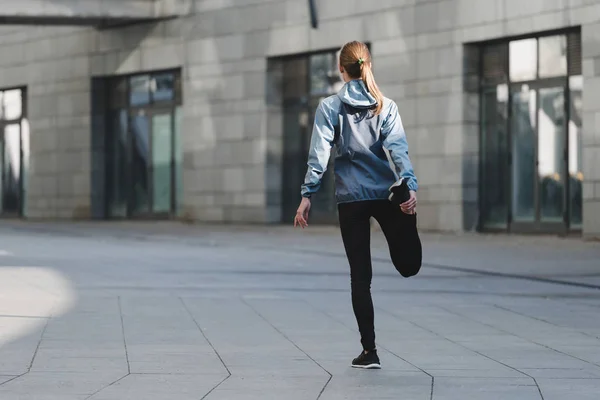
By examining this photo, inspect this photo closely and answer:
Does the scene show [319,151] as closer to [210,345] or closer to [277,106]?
[210,345]

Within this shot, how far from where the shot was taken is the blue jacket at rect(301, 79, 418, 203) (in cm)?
698

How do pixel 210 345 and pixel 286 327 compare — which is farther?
pixel 286 327

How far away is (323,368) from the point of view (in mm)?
7031

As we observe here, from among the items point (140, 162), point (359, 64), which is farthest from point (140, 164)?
point (359, 64)

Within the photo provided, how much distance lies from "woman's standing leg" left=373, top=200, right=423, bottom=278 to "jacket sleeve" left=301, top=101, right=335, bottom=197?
38 cm

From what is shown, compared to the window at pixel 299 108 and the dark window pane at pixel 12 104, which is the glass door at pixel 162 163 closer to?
the window at pixel 299 108

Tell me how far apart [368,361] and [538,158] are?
16.5 m

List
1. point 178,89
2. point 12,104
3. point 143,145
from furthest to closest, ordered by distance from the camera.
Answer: point 12,104
point 143,145
point 178,89

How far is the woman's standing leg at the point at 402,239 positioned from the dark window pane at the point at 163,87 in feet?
78.8

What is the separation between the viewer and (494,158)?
24.0m

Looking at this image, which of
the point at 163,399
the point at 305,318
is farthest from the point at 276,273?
the point at 163,399

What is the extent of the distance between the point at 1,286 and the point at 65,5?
17818 millimetres

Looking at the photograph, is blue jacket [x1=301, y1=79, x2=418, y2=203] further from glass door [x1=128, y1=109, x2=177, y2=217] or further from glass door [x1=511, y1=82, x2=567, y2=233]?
glass door [x1=128, y1=109, x2=177, y2=217]

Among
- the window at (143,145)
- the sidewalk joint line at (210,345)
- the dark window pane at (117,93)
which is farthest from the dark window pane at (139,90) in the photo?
the sidewalk joint line at (210,345)
